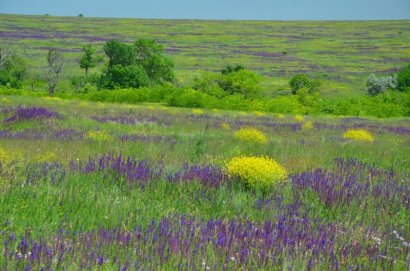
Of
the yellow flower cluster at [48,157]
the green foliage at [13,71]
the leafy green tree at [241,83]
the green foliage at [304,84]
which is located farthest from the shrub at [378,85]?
the yellow flower cluster at [48,157]

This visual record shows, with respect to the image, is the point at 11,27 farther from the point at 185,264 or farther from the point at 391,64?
the point at 185,264

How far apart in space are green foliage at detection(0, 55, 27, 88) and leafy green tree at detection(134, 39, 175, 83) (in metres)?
13.4

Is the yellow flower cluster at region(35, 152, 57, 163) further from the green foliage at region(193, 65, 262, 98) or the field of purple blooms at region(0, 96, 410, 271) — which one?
the green foliage at region(193, 65, 262, 98)

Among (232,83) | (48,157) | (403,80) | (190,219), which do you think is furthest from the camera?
(403,80)

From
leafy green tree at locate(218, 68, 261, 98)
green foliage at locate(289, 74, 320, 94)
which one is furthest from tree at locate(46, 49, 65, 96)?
green foliage at locate(289, 74, 320, 94)

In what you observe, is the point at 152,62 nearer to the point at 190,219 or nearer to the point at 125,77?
the point at 125,77

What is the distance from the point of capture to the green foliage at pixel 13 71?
54766 mm

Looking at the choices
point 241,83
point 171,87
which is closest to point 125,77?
point 171,87

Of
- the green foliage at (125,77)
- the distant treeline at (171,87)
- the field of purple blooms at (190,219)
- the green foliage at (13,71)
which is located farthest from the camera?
the green foliage at (13,71)

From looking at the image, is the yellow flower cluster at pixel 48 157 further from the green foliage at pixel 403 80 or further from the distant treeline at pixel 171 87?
the green foliage at pixel 403 80

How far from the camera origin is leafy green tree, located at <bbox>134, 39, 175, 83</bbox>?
187ft

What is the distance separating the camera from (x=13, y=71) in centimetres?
5631

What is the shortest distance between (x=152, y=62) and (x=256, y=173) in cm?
5328

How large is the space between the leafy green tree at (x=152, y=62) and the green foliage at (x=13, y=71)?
43.8 ft
